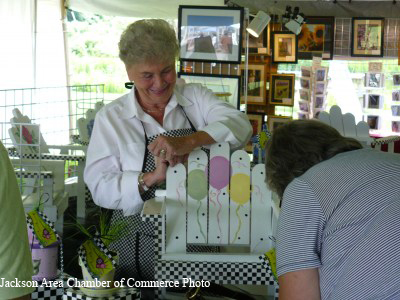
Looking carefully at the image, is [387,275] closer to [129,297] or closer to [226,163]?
[129,297]

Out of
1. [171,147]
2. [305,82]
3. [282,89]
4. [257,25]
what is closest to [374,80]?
[305,82]

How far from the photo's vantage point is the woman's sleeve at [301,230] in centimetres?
146

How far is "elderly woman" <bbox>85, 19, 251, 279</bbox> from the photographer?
217 cm

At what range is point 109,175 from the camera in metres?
2.20

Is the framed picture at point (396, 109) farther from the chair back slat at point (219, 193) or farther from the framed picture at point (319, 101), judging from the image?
the chair back slat at point (219, 193)

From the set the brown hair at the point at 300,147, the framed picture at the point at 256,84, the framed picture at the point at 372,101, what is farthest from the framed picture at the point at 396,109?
the brown hair at the point at 300,147

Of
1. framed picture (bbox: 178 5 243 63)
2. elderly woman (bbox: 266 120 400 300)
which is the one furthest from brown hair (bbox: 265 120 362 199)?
framed picture (bbox: 178 5 243 63)

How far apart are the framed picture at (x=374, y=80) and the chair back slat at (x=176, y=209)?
6.64 meters

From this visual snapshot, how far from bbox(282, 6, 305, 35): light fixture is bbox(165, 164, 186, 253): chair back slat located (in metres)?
5.51

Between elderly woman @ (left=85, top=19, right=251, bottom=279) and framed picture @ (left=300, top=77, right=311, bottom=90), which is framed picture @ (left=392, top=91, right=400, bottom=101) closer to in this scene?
framed picture @ (left=300, top=77, right=311, bottom=90)

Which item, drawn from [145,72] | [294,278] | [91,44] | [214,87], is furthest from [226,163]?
[91,44]

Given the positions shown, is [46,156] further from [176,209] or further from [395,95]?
[395,95]

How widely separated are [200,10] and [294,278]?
4661 millimetres

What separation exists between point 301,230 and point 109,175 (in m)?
0.92
